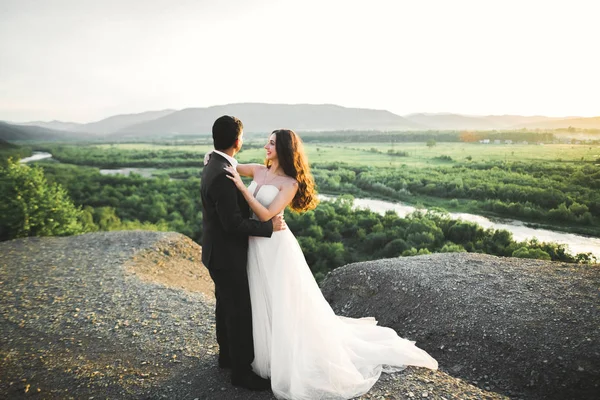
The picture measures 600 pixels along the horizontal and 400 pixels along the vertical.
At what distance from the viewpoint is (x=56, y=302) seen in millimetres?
7719

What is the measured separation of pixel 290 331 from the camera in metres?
4.16

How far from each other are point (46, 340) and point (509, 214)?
21694 mm

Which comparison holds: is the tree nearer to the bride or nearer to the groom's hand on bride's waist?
the bride

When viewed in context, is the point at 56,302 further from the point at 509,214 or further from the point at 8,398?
the point at 509,214

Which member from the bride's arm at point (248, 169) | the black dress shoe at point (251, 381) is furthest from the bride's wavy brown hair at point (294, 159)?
the black dress shoe at point (251, 381)

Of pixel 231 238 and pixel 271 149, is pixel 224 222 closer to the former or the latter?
pixel 231 238

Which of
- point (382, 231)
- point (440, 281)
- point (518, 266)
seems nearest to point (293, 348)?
point (440, 281)

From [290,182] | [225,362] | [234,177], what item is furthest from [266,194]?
[225,362]

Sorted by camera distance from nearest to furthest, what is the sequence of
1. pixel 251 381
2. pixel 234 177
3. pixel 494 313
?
pixel 234 177 → pixel 251 381 → pixel 494 313

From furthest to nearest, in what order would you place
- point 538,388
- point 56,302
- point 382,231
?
point 382,231 < point 56,302 < point 538,388

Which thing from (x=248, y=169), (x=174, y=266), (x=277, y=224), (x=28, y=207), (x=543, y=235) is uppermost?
(x=248, y=169)

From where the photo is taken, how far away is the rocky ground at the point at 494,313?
5.38m

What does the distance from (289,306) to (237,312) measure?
565mm

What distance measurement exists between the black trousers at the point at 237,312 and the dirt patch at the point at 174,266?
5399mm
